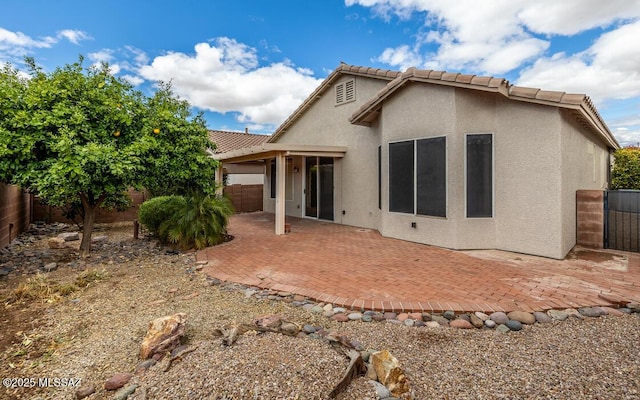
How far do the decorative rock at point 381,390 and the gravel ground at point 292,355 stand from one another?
0.06 meters

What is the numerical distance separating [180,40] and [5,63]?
10.4 metres

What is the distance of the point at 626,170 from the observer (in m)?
17.1

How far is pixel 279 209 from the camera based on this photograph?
1056 cm

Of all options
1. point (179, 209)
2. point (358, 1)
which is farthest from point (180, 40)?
point (179, 209)

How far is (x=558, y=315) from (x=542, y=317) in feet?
0.90

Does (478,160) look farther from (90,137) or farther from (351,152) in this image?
(90,137)

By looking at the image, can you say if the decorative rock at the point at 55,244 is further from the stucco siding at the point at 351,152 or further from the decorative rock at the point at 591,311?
the decorative rock at the point at 591,311

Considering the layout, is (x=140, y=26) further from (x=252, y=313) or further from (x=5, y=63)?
(x=252, y=313)

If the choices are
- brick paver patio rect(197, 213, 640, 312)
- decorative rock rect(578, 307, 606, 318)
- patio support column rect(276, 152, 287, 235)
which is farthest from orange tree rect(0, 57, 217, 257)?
decorative rock rect(578, 307, 606, 318)

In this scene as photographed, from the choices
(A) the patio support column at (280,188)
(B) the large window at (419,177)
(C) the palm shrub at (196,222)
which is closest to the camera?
(B) the large window at (419,177)

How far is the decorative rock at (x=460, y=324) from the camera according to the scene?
12.9 feet

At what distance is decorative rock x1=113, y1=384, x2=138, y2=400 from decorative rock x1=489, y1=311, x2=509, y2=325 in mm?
4236

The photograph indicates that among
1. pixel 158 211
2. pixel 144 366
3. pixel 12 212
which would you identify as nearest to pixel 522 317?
pixel 144 366

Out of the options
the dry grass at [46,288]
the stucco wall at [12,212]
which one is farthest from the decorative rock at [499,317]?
the stucco wall at [12,212]
